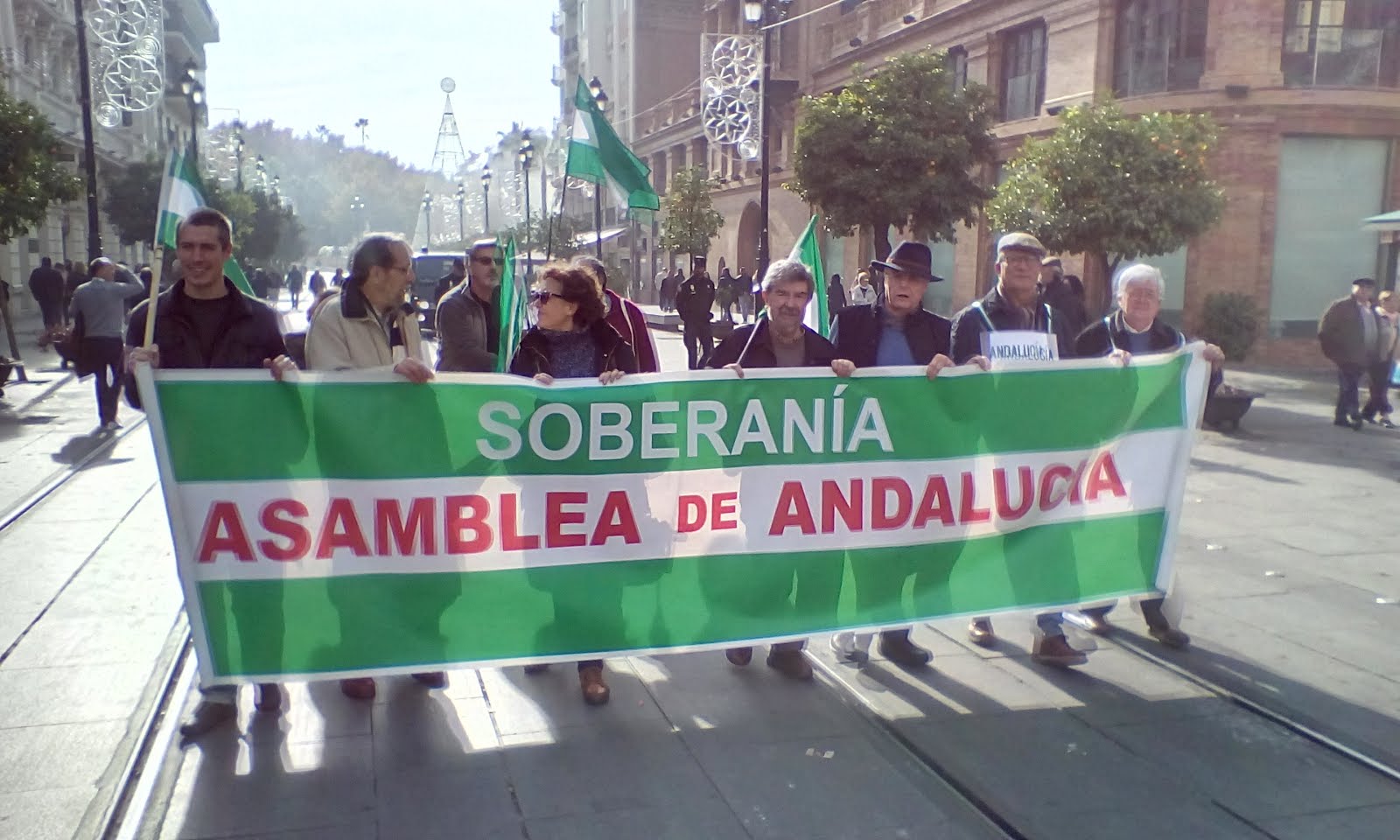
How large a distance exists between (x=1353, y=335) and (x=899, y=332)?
996 cm

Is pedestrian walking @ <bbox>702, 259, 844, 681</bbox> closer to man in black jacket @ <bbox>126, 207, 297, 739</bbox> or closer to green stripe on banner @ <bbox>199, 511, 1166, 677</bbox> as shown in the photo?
green stripe on banner @ <bbox>199, 511, 1166, 677</bbox>

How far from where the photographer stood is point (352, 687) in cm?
468

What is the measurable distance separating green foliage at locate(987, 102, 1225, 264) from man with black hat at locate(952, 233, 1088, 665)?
10.6 meters

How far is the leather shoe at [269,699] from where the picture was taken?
178 inches

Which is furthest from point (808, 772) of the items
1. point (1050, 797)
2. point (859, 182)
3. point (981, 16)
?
point (981, 16)

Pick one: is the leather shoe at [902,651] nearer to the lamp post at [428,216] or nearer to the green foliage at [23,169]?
the green foliage at [23,169]

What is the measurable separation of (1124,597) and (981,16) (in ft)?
80.1

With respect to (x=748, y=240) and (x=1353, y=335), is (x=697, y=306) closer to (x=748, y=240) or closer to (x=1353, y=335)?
(x=1353, y=335)

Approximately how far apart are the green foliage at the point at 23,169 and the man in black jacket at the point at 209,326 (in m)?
13.8

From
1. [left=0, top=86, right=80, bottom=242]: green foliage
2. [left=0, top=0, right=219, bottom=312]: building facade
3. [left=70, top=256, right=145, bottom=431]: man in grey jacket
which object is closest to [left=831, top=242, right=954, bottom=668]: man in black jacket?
[left=70, top=256, right=145, bottom=431]: man in grey jacket

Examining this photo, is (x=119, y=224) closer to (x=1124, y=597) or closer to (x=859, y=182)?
(x=859, y=182)

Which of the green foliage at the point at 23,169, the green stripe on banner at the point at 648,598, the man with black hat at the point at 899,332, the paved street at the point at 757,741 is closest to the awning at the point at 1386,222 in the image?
the paved street at the point at 757,741

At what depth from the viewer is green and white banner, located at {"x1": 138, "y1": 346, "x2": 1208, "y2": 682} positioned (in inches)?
162

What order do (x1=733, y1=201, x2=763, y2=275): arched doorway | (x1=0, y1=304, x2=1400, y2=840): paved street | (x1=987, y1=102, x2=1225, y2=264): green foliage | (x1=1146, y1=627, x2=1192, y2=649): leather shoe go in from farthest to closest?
(x1=733, y1=201, x2=763, y2=275): arched doorway → (x1=987, y1=102, x2=1225, y2=264): green foliage → (x1=1146, y1=627, x2=1192, y2=649): leather shoe → (x1=0, y1=304, x2=1400, y2=840): paved street
